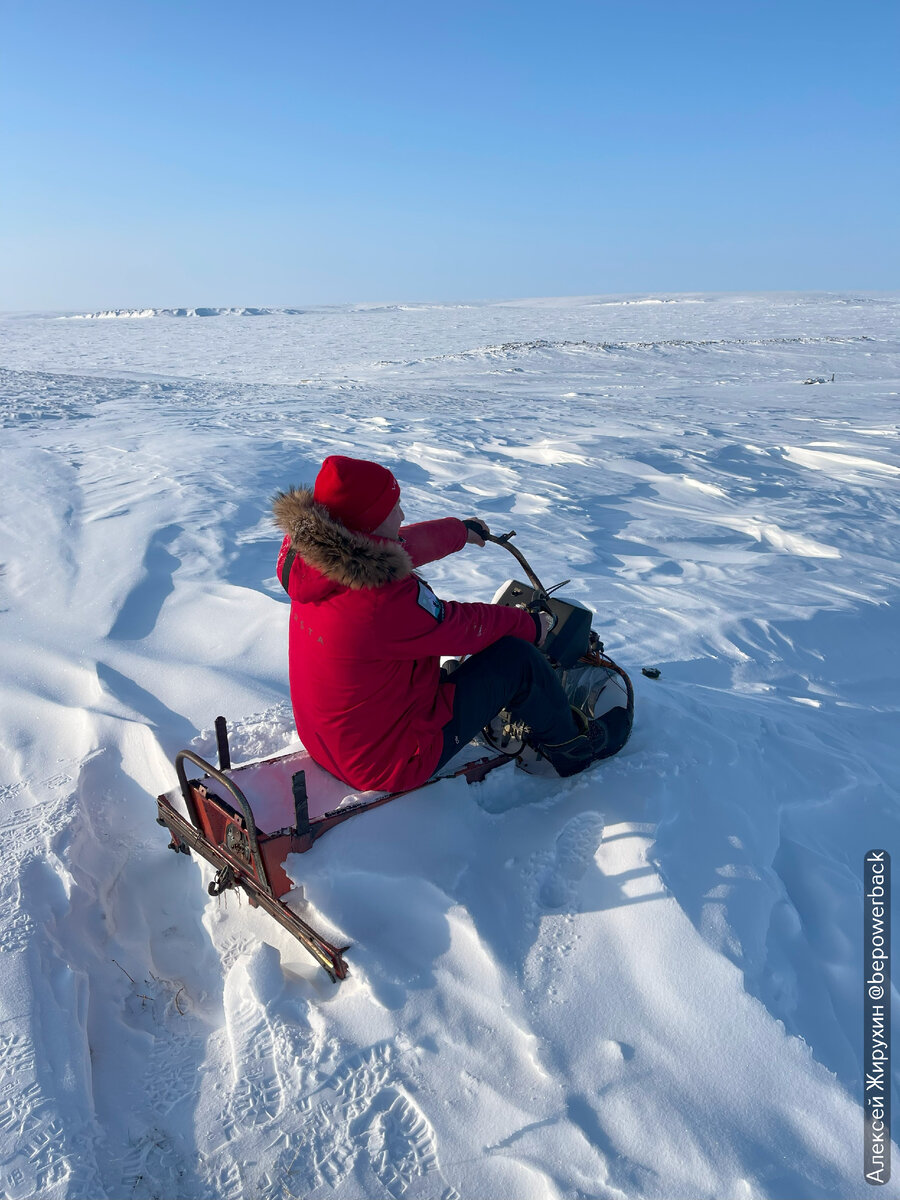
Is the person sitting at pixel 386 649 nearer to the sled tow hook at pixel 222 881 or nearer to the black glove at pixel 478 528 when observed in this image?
the black glove at pixel 478 528

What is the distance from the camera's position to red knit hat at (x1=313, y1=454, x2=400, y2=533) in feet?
7.85

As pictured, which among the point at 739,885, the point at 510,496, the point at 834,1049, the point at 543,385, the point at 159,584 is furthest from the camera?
the point at 543,385

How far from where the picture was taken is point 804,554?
23.4 ft

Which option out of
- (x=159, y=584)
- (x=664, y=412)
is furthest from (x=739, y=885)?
(x=664, y=412)

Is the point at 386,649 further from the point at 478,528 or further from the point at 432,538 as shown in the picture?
→ the point at 478,528

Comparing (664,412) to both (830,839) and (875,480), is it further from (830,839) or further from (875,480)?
(830,839)

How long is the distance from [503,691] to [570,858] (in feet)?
1.92

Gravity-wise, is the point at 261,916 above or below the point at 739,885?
below

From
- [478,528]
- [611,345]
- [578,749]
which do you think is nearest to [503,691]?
[578,749]

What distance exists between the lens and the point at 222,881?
8.89 feet

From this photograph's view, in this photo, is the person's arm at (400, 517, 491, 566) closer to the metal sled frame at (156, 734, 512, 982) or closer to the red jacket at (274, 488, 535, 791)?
the red jacket at (274, 488, 535, 791)

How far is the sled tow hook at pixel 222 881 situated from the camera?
2.69m

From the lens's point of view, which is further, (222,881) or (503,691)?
(503,691)

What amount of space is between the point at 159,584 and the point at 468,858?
141 inches
